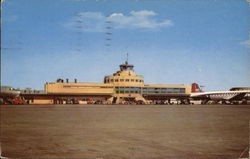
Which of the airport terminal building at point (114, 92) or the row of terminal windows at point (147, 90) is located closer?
the airport terminal building at point (114, 92)

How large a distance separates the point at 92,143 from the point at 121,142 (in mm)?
802

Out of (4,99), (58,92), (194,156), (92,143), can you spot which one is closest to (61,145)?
(92,143)

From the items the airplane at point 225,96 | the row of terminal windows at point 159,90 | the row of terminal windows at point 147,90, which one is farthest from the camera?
the row of terminal windows at point 159,90

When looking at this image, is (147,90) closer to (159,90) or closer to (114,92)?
(159,90)

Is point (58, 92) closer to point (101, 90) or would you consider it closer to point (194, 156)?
point (101, 90)

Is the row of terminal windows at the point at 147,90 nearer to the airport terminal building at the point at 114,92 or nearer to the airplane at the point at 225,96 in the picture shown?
the airport terminal building at the point at 114,92

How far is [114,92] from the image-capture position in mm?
85562

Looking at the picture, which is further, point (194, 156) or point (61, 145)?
point (61, 145)

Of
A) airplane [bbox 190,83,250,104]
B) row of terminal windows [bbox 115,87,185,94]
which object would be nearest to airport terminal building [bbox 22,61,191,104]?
row of terminal windows [bbox 115,87,185,94]

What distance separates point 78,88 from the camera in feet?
271

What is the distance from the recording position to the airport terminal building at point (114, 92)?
81750 millimetres

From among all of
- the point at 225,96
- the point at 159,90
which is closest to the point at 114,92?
the point at 159,90

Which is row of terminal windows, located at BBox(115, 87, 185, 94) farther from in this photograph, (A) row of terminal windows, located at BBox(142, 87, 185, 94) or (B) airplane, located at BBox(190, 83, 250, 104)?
(B) airplane, located at BBox(190, 83, 250, 104)

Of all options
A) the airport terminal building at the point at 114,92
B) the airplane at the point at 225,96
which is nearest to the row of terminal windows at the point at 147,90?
the airport terminal building at the point at 114,92
